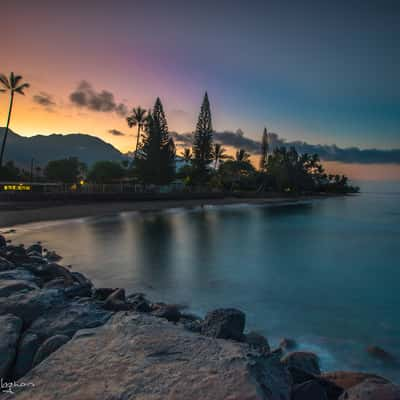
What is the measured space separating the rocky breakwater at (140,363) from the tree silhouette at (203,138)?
149ft

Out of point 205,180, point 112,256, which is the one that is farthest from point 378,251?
point 205,180

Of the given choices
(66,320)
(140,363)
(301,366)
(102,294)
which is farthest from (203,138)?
(140,363)

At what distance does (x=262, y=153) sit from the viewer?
68812 mm

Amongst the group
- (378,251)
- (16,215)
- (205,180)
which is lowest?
(378,251)

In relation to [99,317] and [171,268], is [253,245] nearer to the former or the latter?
[171,268]

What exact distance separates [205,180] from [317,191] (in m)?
58.1

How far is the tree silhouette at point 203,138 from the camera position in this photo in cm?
4725

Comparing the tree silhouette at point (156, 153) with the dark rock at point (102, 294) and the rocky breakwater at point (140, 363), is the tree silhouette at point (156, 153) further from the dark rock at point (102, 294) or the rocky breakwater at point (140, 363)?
the rocky breakwater at point (140, 363)

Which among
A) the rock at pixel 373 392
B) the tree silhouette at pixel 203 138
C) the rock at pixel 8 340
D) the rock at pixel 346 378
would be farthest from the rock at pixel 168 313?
the tree silhouette at pixel 203 138

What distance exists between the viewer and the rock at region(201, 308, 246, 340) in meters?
3.04

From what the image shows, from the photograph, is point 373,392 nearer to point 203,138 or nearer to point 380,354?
point 380,354

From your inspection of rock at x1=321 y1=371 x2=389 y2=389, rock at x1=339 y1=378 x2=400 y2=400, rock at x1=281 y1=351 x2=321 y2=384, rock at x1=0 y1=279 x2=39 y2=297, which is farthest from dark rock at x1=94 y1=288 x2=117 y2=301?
rock at x1=339 y1=378 x2=400 y2=400

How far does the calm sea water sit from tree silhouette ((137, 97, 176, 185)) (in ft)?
87.7

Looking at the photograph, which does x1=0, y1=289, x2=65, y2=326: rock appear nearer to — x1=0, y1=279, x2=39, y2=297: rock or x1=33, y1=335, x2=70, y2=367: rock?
x1=0, y1=279, x2=39, y2=297: rock
